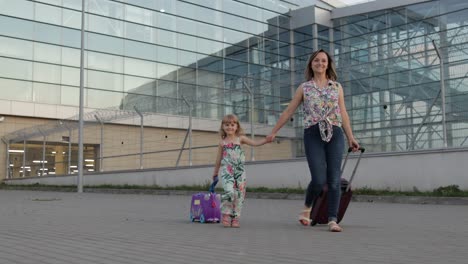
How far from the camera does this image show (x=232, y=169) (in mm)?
7145

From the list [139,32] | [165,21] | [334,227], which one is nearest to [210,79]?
[165,21]

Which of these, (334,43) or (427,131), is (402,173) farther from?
(334,43)

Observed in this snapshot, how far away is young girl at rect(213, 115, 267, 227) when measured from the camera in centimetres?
700

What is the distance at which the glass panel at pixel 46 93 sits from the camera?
31.5m

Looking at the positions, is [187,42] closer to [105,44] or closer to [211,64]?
[211,64]

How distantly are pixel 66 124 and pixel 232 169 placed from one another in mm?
21463

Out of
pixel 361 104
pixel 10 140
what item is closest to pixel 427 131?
pixel 361 104

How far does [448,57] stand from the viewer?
72.1 ft

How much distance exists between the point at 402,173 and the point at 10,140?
78.6ft

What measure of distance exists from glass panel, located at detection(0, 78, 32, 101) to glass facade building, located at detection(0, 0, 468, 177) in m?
0.05

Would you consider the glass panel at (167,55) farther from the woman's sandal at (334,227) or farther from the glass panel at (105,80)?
the woman's sandal at (334,227)

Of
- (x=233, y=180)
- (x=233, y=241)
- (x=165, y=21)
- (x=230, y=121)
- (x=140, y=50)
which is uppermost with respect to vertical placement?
(x=165, y=21)

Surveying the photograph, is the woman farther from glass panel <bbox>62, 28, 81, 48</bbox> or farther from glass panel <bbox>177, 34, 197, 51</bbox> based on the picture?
glass panel <bbox>177, 34, 197, 51</bbox>

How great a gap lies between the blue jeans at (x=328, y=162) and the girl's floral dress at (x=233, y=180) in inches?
42.8
